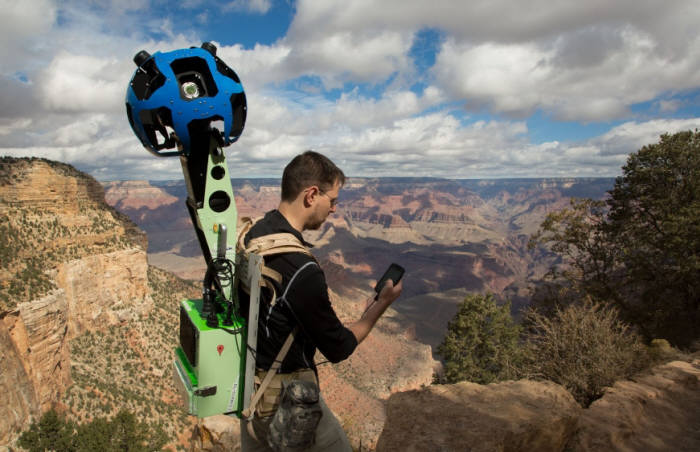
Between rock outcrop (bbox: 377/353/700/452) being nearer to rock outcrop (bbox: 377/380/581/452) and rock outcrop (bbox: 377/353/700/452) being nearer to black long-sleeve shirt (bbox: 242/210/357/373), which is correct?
rock outcrop (bbox: 377/380/581/452)

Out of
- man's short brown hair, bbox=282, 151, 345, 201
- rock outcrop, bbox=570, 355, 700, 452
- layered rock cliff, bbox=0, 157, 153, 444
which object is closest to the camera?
man's short brown hair, bbox=282, 151, 345, 201

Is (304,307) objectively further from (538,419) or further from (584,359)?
(584,359)

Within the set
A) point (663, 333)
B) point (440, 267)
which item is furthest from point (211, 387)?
point (440, 267)

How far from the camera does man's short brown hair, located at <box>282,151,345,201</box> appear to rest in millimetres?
2424

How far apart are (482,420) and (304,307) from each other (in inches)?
154

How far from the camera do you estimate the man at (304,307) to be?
2055 millimetres

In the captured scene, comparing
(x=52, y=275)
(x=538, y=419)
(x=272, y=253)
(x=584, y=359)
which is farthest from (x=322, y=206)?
(x=52, y=275)

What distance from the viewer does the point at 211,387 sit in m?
2.38

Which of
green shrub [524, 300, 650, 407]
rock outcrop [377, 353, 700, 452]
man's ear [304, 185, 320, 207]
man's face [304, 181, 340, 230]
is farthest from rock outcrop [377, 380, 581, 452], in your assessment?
man's ear [304, 185, 320, 207]

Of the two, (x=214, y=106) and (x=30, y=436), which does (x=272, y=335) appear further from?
(x=30, y=436)

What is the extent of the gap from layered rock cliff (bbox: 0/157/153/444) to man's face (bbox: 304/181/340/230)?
19948 mm

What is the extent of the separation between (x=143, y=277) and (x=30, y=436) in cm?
1383

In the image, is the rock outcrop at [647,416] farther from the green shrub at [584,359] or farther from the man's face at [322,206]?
the man's face at [322,206]

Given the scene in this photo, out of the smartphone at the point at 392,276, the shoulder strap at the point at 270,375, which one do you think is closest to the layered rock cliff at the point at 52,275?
the shoulder strap at the point at 270,375
